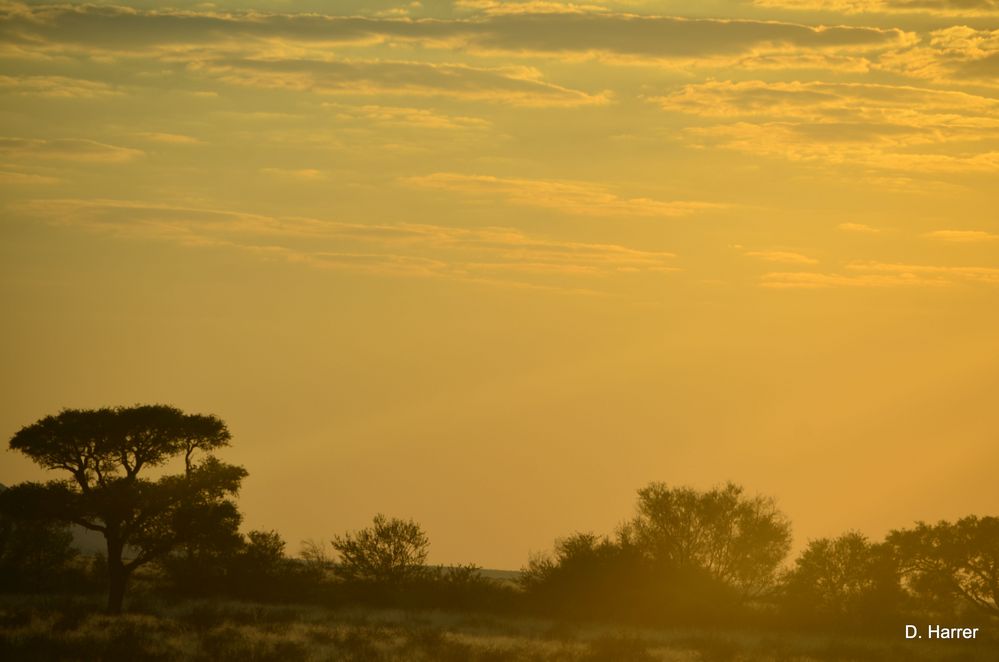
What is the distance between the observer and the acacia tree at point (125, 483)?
2096 inches

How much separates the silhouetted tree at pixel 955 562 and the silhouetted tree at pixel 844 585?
42.8 inches

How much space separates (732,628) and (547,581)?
10.8 meters

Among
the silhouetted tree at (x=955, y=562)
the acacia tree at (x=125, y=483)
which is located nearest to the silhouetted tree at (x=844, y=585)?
the silhouetted tree at (x=955, y=562)

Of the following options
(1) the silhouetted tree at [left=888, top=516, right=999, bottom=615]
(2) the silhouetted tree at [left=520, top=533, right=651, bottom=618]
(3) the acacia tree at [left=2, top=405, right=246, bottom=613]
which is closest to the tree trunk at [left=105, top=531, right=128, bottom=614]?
(3) the acacia tree at [left=2, top=405, right=246, bottom=613]

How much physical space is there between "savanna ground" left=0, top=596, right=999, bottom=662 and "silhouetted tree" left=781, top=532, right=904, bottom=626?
16.1 feet

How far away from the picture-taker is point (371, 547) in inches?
2862

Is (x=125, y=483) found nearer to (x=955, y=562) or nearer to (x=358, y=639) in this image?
(x=358, y=639)

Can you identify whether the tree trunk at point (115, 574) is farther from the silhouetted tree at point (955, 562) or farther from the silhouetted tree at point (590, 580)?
the silhouetted tree at point (955, 562)

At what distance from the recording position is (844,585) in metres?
67.4

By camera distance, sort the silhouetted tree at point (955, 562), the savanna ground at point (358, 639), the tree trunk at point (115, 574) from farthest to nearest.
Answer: the silhouetted tree at point (955, 562), the tree trunk at point (115, 574), the savanna ground at point (358, 639)

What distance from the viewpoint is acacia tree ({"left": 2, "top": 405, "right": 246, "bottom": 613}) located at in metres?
53.2

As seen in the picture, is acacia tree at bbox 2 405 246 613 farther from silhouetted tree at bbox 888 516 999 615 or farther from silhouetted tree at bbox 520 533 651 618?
silhouetted tree at bbox 888 516 999 615

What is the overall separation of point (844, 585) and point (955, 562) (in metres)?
5.85

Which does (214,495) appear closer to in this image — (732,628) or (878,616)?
(732,628)
